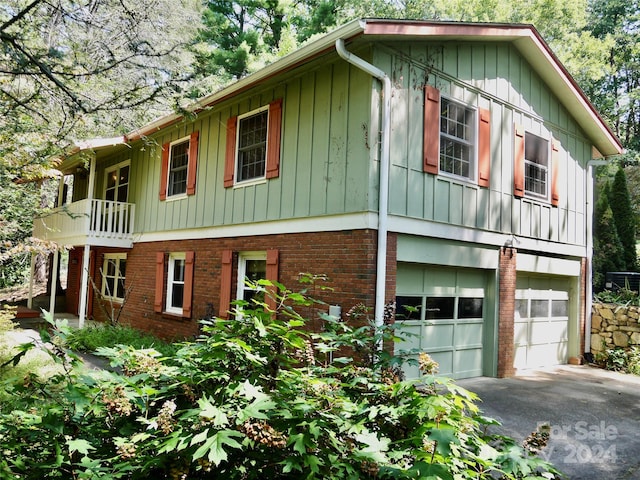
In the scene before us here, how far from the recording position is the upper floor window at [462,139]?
25.9 ft

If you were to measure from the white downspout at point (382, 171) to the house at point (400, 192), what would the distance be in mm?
21

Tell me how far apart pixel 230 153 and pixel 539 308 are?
7.24 m

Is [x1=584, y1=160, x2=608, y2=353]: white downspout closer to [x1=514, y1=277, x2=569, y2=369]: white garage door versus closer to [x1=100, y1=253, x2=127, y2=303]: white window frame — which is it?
[x1=514, y1=277, x2=569, y2=369]: white garage door

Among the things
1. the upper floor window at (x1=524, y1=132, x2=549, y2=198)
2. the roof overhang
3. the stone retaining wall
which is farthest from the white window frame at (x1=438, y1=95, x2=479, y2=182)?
the stone retaining wall

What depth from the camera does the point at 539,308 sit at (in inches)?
392

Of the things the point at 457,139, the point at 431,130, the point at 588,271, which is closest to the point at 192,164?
the point at 431,130

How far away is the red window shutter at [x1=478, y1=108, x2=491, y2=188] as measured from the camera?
27.1 feet

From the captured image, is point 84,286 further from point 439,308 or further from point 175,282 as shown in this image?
point 439,308

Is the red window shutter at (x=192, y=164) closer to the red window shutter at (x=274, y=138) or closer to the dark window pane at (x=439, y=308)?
the red window shutter at (x=274, y=138)

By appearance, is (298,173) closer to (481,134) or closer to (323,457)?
(481,134)

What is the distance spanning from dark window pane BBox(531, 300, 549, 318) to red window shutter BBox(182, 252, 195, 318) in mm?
7224

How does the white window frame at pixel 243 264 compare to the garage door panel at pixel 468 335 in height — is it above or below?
above

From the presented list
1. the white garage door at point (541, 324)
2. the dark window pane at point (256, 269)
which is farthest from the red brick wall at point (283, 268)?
the white garage door at point (541, 324)

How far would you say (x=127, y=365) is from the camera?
232 centimetres
